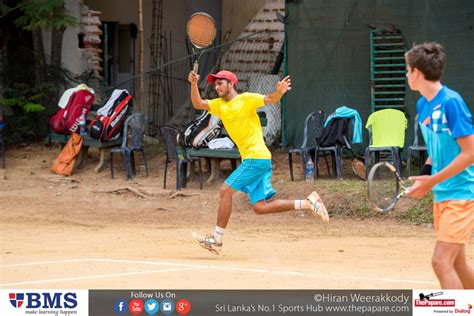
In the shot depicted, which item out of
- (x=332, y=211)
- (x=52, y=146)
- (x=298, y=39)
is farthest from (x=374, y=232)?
(x=52, y=146)

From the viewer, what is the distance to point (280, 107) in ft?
64.2

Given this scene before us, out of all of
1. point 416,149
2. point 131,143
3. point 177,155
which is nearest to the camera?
point 416,149

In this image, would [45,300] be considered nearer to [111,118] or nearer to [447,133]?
[447,133]

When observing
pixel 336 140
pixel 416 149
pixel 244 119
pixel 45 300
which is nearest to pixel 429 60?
pixel 45 300

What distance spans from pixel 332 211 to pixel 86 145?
563 centimetres

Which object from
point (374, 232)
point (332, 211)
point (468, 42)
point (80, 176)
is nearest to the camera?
point (374, 232)

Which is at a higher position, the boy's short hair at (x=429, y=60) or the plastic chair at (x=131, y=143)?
the boy's short hair at (x=429, y=60)

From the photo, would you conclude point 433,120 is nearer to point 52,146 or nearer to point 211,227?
point 211,227

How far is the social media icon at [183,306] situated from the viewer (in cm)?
734

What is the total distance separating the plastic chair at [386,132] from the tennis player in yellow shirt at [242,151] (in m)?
5.05

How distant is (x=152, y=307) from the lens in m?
7.32

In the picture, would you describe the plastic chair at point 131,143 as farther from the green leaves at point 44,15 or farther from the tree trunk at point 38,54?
A: the tree trunk at point 38,54

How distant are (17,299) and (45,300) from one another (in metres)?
0.19

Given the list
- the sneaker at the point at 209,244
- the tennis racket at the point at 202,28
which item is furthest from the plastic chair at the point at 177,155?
the sneaker at the point at 209,244
